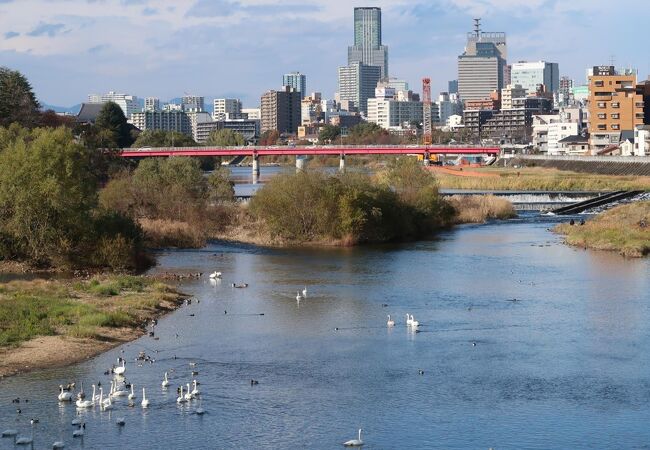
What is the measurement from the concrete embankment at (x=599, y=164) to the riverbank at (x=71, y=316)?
50.1 meters

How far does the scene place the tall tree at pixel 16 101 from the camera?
63.2 m

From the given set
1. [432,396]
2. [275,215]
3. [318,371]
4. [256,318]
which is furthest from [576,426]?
[275,215]

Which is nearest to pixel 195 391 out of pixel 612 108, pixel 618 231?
pixel 618 231

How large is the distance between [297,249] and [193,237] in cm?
420

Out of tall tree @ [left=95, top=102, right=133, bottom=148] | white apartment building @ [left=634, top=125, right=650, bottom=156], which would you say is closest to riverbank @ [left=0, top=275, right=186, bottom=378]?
white apartment building @ [left=634, top=125, right=650, bottom=156]

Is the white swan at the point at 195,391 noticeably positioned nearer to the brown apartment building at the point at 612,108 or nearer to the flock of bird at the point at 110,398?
the flock of bird at the point at 110,398

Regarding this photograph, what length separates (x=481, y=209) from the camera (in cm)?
5428

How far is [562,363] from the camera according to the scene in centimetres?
2102

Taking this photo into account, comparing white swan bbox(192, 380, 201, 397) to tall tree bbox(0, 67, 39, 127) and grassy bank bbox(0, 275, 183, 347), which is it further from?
tall tree bbox(0, 67, 39, 127)

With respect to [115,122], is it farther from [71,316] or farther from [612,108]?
[71,316]

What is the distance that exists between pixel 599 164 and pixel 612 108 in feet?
63.1

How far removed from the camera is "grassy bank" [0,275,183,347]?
23406 millimetres

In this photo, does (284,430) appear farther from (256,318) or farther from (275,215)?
(275,215)

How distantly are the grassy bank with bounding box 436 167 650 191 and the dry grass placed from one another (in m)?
11.9
